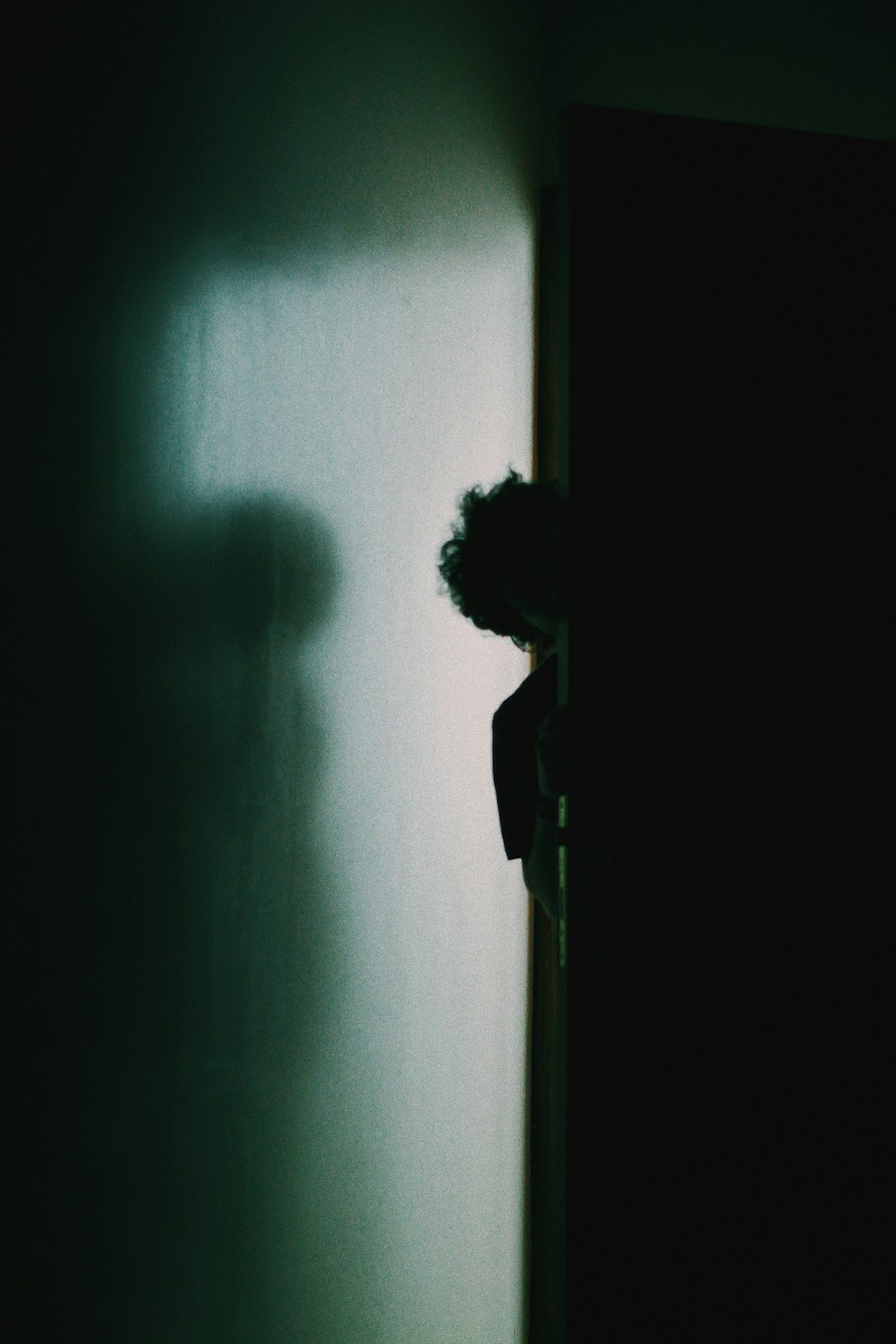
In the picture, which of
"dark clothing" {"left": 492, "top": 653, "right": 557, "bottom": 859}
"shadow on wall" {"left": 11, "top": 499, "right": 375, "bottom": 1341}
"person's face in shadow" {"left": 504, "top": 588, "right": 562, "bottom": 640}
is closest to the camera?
"shadow on wall" {"left": 11, "top": 499, "right": 375, "bottom": 1341}

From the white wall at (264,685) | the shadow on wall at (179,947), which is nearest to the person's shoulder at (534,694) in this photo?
the white wall at (264,685)

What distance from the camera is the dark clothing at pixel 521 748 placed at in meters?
1.45

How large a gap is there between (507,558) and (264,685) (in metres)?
0.53

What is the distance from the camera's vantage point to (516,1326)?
6.57 ft

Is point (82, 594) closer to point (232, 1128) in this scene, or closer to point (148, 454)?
point (148, 454)

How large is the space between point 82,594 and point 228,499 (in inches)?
9.7

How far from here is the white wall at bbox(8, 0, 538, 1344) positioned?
572mm

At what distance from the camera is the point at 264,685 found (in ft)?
2.83

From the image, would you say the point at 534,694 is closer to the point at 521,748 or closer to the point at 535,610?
the point at 521,748

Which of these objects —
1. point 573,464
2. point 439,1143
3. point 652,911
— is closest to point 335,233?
point 573,464

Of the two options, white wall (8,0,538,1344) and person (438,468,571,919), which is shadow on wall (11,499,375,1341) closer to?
white wall (8,0,538,1344)

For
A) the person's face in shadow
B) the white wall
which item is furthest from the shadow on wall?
the person's face in shadow

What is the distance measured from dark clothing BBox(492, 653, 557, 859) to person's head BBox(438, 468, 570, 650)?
0.10m

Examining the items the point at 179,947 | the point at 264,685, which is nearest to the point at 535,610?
the point at 264,685
